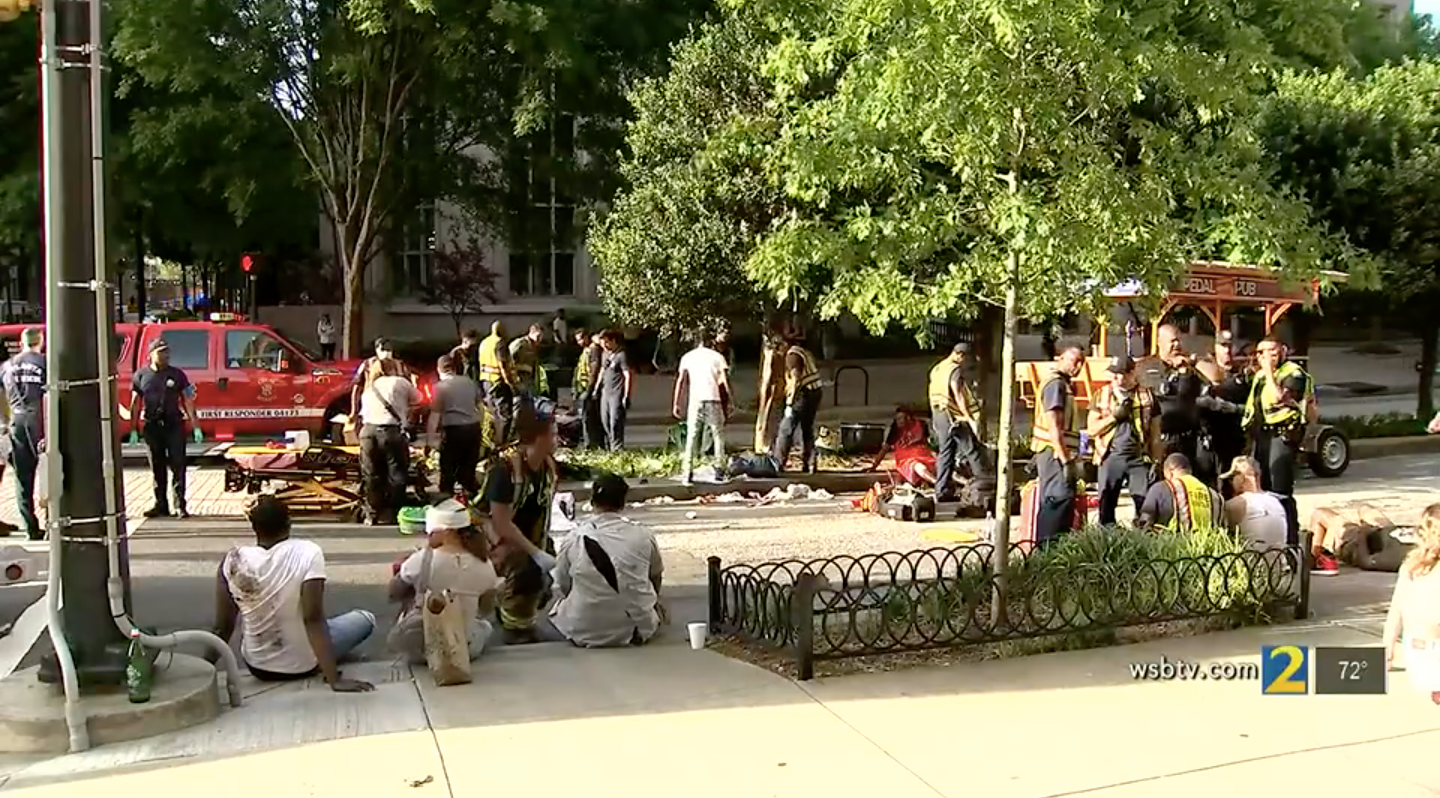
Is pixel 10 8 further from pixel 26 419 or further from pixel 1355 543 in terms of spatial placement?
pixel 1355 543

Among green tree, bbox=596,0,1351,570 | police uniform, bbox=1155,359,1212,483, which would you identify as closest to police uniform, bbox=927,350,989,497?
police uniform, bbox=1155,359,1212,483

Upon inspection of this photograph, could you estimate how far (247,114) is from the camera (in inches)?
761

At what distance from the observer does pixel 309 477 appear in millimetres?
12055

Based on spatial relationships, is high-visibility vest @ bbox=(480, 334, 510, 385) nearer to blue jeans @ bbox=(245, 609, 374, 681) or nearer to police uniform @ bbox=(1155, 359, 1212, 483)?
police uniform @ bbox=(1155, 359, 1212, 483)

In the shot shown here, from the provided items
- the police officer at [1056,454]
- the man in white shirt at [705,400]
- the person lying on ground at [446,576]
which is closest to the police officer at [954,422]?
the man in white shirt at [705,400]

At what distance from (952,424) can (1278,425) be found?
315 cm

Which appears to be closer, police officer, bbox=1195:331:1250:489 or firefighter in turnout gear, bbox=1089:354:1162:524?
firefighter in turnout gear, bbox=1089:354:1162:524

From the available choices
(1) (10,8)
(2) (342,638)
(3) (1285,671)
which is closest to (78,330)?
(1) (10,8)

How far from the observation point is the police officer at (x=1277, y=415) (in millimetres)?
9984

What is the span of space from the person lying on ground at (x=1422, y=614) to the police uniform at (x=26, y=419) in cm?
964

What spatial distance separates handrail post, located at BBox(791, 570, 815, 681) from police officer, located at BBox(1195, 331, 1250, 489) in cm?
581

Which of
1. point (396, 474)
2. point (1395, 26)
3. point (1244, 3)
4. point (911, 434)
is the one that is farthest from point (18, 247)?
point (1395, 26)

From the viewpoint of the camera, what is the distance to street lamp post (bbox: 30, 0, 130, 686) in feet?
18.4

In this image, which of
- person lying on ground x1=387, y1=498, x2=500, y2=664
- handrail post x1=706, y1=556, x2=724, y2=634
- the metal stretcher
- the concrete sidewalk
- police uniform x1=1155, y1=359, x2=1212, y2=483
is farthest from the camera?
the metal stretcher
